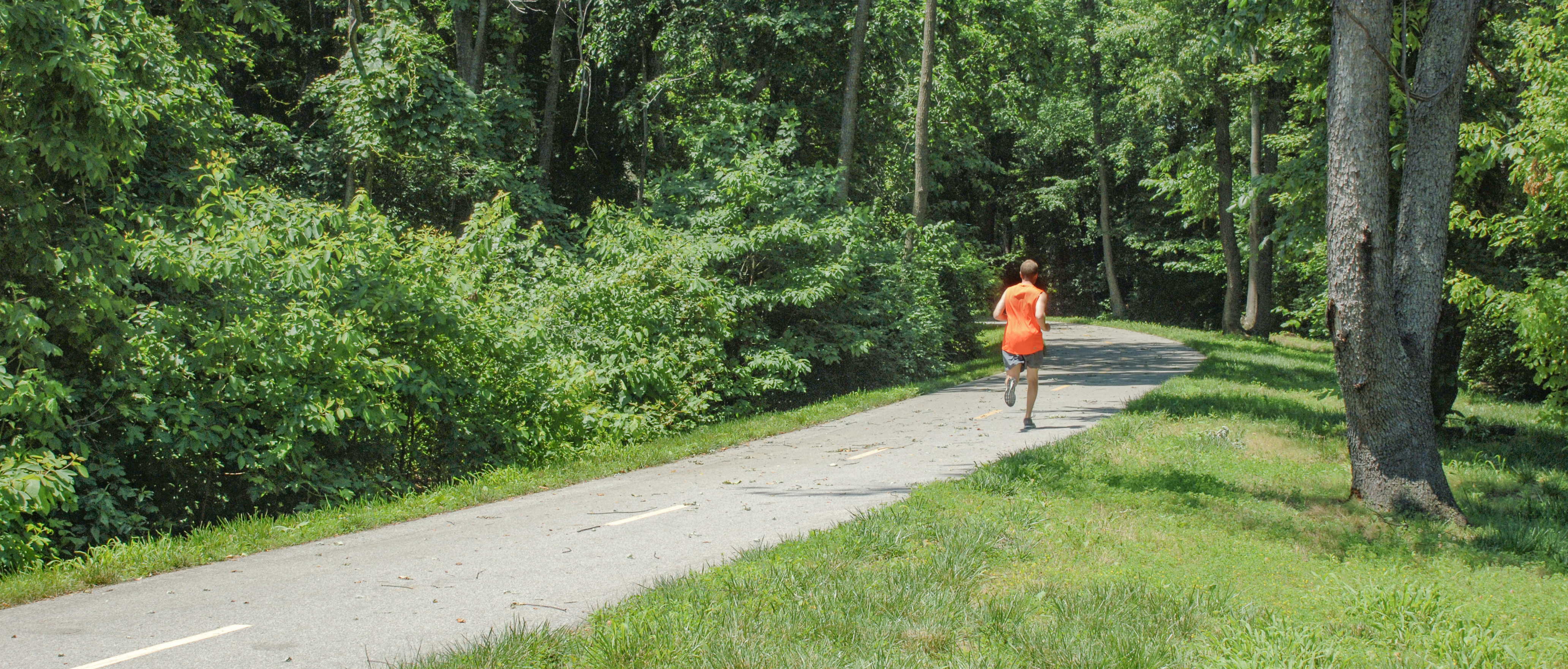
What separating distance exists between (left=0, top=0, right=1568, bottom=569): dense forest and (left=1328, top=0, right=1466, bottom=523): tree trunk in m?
0.41

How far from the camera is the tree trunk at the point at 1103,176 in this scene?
1693 inches

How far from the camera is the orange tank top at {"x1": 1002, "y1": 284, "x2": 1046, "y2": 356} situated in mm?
10844

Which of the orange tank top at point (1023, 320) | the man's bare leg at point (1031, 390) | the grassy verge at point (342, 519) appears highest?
the orange tank top at point (1023, 320)

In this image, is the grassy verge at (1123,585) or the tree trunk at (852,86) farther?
the tree trunk at (852,86)

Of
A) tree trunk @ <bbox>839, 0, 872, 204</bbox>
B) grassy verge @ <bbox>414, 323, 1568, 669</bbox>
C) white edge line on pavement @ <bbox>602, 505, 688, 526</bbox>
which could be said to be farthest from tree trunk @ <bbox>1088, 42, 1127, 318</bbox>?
white edge line on pavement @ <bbox>602, 505, 688, 526</bbox>

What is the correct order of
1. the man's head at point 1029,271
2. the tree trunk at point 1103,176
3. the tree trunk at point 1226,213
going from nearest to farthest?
the man's head at point 1029,271 < the tree trunk at point 1226,213 < the tree trunk at point 1103,176

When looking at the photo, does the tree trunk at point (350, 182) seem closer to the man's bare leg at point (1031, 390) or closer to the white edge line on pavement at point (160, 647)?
the man's bare leg at point (1031, 390)

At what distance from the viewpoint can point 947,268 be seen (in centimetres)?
2358

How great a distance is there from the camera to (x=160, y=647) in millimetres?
4574

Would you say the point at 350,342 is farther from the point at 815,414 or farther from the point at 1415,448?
the point at 1415,448

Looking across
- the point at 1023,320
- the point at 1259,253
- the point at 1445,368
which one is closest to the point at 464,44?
the point at 1023,320

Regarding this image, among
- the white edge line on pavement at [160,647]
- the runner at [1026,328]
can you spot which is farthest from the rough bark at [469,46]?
the white edge line on pavement at [160,647]

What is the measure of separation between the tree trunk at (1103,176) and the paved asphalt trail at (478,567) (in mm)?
35192

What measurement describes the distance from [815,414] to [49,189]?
28.5 ft
